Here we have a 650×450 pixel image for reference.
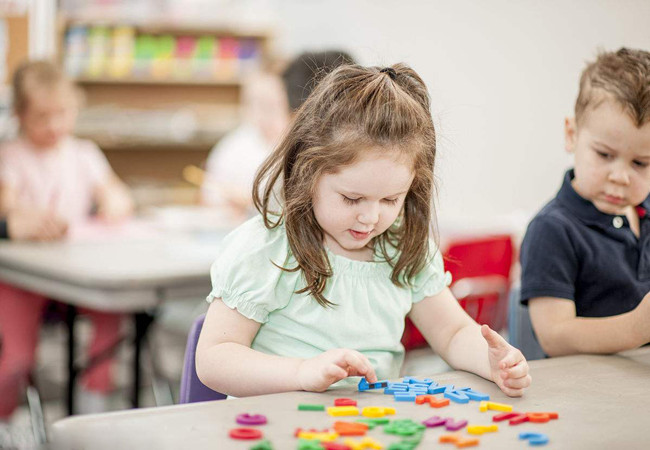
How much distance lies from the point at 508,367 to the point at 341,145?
0.36m

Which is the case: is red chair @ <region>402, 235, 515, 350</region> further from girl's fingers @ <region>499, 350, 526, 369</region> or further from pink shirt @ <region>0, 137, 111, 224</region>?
pink shirt @ <region>0, 137, 111, 224</region>

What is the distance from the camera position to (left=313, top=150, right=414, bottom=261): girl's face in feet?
3.67

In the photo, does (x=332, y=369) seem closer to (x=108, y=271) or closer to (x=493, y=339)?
(x=493, y=339)

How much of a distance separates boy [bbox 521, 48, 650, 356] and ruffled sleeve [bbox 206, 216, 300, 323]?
0.42 meters

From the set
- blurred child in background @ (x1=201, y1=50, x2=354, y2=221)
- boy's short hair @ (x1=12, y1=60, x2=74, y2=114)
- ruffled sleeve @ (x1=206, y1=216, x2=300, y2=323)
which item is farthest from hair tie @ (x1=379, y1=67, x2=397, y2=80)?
boy's short hair @ (x1=12, y1=60, x2=74, y2=114)

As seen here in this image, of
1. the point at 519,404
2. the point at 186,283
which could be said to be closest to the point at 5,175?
the point at 186,283

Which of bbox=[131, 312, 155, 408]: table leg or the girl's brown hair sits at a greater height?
the girl's brown hair

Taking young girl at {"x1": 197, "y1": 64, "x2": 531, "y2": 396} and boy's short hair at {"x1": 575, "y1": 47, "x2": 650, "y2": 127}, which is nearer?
young girl at {"x1": 197, "y1": 64, "x2": 531, "y2": 396}

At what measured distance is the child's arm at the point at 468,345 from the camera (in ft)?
3.41

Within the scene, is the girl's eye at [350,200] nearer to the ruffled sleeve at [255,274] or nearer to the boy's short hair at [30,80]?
the ruffled sleeve at [255,274]

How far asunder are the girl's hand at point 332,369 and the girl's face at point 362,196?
0.20 meters

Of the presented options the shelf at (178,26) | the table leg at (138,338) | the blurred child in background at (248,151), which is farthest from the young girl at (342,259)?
the shelf at (178,26)

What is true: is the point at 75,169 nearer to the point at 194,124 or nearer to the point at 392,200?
the point at 194,124

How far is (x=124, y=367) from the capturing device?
3865 millimetres
